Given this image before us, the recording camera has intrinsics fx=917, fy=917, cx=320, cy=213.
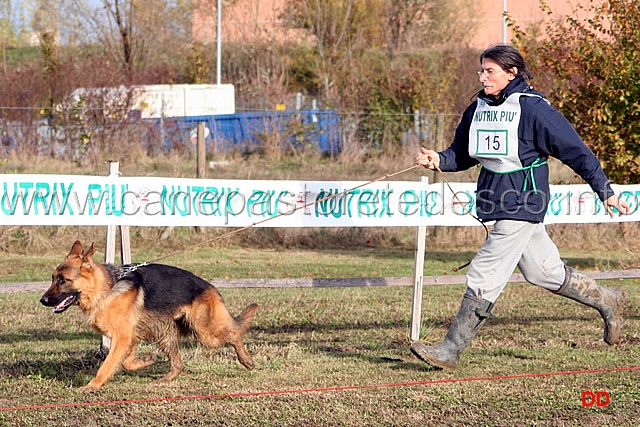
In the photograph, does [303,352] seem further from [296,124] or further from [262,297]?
[296,124]

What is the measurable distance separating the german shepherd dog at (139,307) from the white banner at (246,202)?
0.71 m

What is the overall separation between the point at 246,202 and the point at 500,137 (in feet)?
7.58

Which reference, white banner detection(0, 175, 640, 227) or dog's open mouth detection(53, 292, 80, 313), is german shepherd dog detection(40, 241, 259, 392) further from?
white banner detection(0, 175, 640, 227)

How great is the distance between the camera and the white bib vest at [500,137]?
19.2ft

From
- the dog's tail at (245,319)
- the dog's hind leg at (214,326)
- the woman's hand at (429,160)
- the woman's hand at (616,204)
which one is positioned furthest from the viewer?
the dog's tail at (245,319)

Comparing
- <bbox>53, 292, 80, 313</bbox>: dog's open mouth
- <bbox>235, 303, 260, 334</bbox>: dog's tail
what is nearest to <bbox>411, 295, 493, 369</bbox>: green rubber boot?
<bbox>235, 303, 260, 334</bbox>: dog's tail

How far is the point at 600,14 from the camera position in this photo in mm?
13711

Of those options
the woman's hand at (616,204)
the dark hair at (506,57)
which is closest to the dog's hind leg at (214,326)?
the dark hair at (506,57)

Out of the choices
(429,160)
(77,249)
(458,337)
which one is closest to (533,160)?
(429,160)

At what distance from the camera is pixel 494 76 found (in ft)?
19.4

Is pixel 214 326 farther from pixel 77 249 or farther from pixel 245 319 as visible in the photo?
pixel 77 249

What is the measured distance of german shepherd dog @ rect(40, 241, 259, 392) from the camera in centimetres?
596

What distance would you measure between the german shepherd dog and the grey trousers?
174cm

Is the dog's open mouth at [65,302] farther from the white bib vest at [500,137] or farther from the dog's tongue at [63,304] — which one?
the white bib vest at [500,137]
